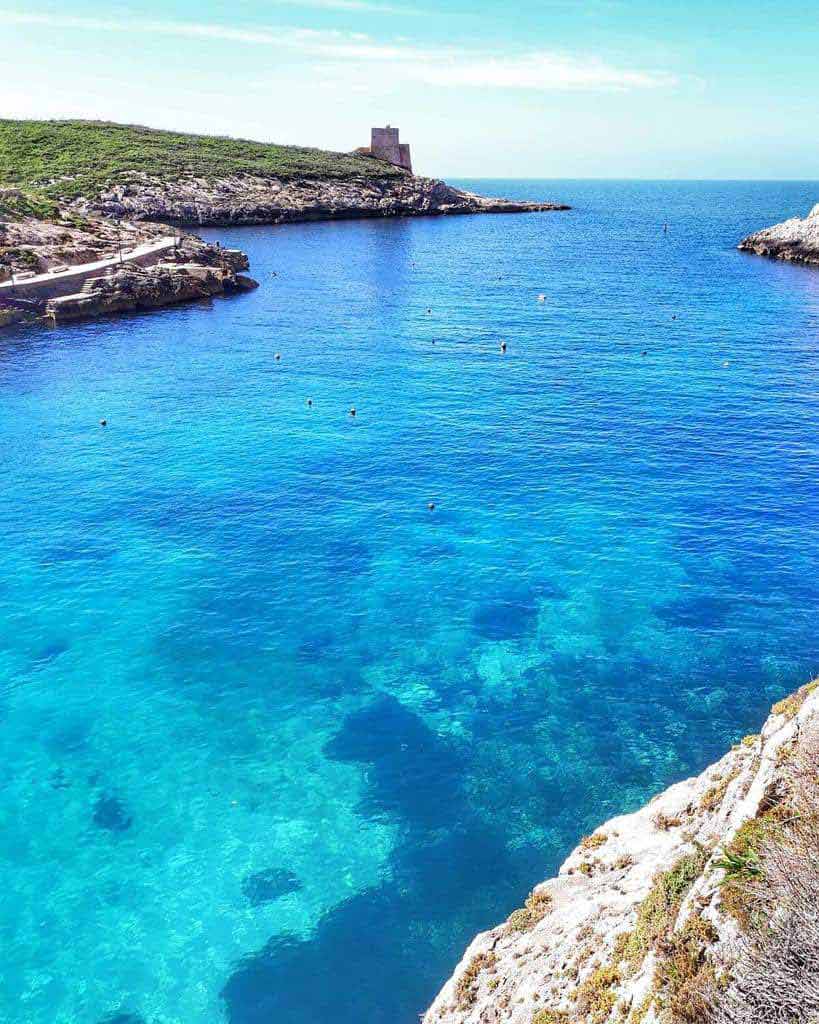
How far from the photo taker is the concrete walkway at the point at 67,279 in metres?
90.8

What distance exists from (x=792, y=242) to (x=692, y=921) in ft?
507

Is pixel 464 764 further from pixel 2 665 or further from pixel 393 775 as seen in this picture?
pixel 2 665

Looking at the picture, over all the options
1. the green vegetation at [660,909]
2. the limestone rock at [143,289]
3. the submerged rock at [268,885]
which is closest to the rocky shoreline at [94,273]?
the limestone rock at [143,289]

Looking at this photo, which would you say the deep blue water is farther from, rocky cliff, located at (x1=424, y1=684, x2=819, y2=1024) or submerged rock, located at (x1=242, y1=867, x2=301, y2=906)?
rocky cliff, located at (x1=424, y1=684, x2=819, y2=1024)

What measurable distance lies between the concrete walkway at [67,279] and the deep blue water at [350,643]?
2157 centimetres

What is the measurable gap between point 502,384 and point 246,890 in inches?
2147

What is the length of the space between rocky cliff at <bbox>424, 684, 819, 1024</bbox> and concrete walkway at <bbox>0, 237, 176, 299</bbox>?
95115 mm

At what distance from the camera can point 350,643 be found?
35.7m

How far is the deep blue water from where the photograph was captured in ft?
76.1

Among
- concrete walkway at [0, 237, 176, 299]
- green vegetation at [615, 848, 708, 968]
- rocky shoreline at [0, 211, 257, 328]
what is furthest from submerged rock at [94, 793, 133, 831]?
concrete walkway at [0, 237, 176, 299]

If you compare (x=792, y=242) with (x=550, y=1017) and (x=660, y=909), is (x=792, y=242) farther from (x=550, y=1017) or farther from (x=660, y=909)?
(x=550, y=1017)

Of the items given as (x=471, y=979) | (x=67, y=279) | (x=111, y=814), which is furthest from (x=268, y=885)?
(x=67, y=279)

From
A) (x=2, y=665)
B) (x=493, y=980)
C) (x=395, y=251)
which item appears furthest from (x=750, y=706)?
(x=395, y=251)

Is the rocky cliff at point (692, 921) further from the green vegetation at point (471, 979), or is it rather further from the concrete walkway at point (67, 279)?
the concrete walkway at point (67, 279)
